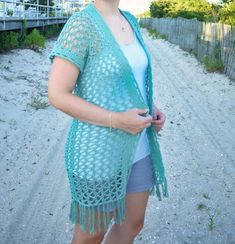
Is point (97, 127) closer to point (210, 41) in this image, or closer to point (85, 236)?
point (85, 236)

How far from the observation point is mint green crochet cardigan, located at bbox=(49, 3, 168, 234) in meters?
1.58

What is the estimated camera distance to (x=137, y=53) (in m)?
1.71

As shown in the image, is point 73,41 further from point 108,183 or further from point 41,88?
point 41,88

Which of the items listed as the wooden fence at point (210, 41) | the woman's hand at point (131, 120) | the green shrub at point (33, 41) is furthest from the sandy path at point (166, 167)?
the green shrub at point (33, 41)

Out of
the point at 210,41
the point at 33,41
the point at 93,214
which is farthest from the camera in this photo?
the point at 33,41

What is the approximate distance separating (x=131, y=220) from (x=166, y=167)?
113 inches

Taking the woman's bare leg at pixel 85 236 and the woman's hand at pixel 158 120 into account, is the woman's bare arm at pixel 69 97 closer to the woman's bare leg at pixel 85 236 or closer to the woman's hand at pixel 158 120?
the woman's hand at pixel 158 120

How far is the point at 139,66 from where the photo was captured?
5.61 ft

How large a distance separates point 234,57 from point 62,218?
8.43 m

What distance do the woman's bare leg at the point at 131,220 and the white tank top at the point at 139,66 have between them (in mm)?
187

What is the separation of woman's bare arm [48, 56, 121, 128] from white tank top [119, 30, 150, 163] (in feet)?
0.74

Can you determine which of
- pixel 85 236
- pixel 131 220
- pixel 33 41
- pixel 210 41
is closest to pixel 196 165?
pixel 131 220

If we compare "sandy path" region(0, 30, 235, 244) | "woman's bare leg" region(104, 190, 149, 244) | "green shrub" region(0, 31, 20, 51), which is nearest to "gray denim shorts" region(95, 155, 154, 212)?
"woman's bare leg" region(104, 190, 149, 244)

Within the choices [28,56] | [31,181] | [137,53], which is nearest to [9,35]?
[28,56]
